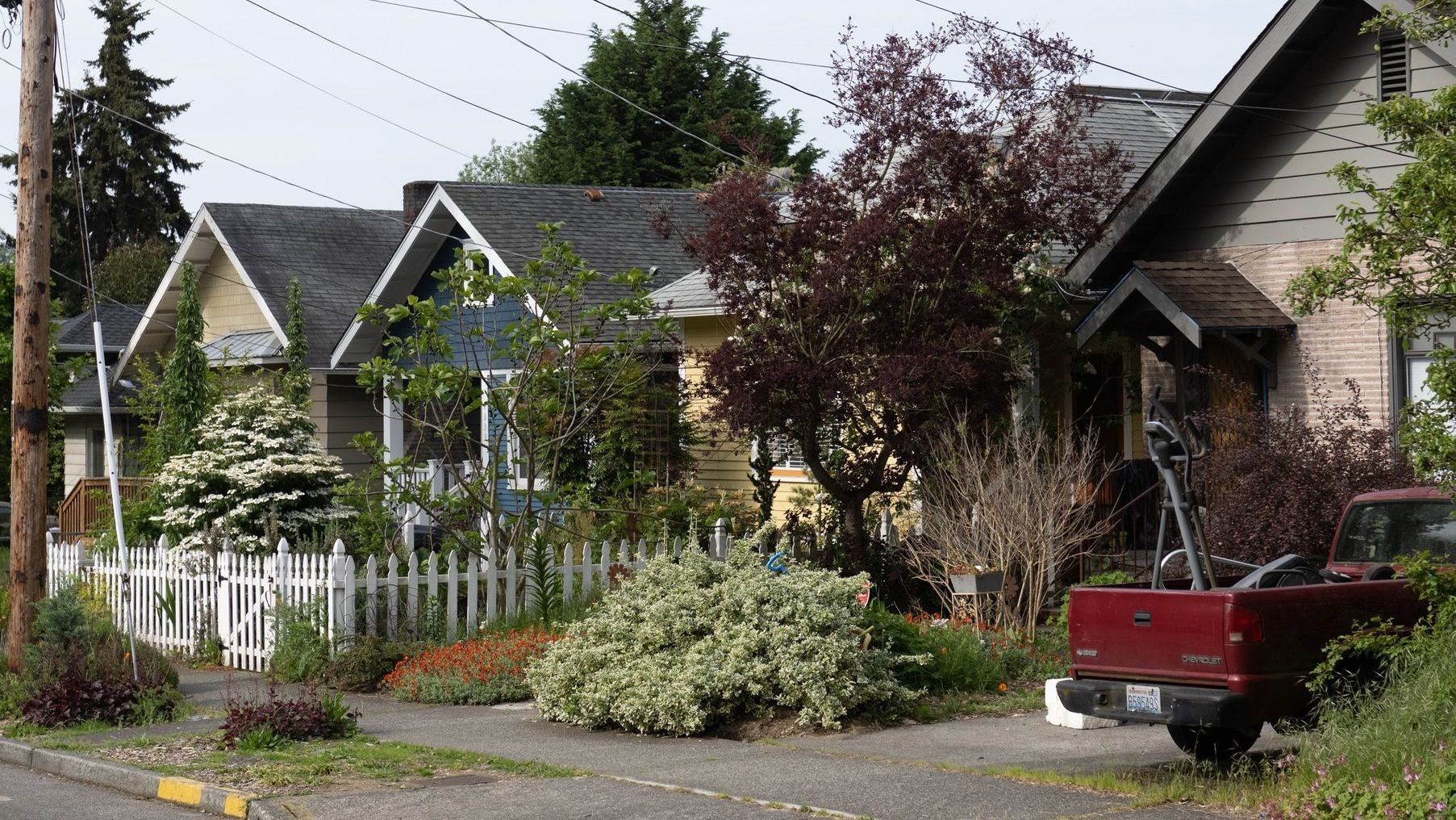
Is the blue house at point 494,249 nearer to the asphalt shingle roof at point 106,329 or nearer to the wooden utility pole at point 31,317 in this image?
the wooden utility pole at point 31,317

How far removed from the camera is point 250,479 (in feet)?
55.2

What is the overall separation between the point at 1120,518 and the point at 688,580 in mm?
6254

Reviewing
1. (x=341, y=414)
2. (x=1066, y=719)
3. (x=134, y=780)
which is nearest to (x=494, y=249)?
(x=341, y=414)

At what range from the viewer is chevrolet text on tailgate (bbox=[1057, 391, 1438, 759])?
8180 mm

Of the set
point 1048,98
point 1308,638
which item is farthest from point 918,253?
point 1308,638

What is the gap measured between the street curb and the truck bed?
470 cm

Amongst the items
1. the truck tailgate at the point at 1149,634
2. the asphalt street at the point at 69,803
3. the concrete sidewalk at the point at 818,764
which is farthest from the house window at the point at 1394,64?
the asphalt street at the point at 69,803

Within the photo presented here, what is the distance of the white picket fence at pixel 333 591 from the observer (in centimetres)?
1422

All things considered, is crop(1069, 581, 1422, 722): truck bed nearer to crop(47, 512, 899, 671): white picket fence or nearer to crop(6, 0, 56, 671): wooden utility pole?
crop(47, 512, 899, 671): white picket fence

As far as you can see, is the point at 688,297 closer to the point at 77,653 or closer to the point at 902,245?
the point at 902,245

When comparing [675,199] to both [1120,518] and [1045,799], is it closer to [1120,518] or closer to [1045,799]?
[1120,518]

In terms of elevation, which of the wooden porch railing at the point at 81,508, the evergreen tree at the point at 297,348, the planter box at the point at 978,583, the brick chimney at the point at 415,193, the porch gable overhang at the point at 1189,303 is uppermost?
the brick chimney at the point at 415,193

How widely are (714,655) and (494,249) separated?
1305 centimetres

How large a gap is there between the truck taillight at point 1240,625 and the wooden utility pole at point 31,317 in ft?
32.4
